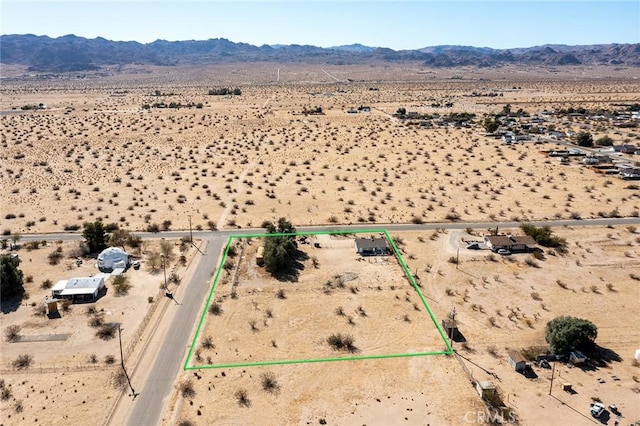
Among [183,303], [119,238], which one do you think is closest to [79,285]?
[183,303]

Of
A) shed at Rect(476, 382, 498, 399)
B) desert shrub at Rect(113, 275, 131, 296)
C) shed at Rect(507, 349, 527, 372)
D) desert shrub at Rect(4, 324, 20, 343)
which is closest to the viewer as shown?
shed at Rect(476, 382, 498, 399)

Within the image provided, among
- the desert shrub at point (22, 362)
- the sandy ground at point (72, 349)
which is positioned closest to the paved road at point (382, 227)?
the sandy ground at point (72, 349)

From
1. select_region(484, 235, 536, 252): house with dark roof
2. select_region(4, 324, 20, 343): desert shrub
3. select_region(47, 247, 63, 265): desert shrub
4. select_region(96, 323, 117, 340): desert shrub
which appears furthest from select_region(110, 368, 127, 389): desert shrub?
select_region(484, 235, 536, 252): house with dark roof

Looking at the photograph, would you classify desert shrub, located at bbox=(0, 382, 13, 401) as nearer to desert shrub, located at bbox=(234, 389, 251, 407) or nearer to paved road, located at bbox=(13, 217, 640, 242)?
desert shrub, located at bbox=(234, 389, 251, 407)

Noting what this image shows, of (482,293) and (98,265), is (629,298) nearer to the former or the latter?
(482,293)

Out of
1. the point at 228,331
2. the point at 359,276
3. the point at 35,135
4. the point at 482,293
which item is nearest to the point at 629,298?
the point at 482,293

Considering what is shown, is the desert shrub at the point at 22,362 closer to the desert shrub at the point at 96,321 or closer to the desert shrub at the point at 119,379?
the desert shrub at the point at 96,321

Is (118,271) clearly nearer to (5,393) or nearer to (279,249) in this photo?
(279,249)
